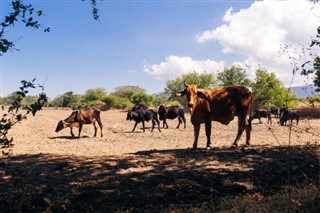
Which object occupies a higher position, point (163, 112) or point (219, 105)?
point (219, 105)

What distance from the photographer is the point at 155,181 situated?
691cm

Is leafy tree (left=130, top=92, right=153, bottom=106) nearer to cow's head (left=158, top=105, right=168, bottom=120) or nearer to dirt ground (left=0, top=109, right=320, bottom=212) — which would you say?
cow's head (left=158, top=105, right=168, bottom=120)

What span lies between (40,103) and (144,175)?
370 cm

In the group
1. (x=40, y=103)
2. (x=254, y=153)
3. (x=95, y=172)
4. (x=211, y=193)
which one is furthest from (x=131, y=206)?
(x=254, y=153)

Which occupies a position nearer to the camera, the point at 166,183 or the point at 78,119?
the point at 166,183

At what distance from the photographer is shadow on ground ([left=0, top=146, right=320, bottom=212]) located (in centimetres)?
591

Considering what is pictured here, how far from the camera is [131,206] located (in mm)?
5852

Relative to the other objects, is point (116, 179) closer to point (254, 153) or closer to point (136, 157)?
point (136, 157)

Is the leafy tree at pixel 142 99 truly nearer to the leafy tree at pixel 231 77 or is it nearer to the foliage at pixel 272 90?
the leafy tree at pixel 231 77

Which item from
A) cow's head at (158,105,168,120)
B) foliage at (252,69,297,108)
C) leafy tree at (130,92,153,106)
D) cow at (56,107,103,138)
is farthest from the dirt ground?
leafy tree at (130,92,153,106)

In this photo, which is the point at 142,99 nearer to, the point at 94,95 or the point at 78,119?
the point at 94,95

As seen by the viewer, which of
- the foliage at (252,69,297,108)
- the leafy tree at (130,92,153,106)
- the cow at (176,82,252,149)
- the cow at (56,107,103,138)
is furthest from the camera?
the leafy tree at (130,92,153,106)

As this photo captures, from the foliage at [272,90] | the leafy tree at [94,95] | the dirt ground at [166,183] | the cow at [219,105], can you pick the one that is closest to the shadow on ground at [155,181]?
the dirt ground at [166,183]

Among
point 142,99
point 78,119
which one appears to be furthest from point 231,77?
point 78,119
